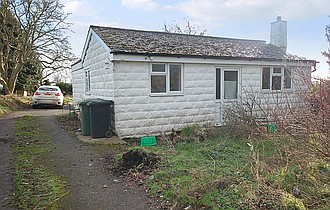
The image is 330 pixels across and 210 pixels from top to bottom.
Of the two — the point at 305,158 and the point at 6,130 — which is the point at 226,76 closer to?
the point at 305,158

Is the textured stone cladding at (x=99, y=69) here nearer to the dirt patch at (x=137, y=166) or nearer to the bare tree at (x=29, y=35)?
the dirt patch at (x=137, y=166)

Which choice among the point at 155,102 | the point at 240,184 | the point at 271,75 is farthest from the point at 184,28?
the point at 240,184

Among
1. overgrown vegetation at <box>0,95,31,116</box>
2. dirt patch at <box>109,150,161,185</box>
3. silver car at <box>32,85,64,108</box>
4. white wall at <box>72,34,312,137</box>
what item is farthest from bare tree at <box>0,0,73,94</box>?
dirt patch at <box>109,150,161,185</box>

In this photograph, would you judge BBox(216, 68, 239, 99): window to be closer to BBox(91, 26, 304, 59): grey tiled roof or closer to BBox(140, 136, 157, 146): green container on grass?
BBox(91, 26, 304, 59): grey tiled roof

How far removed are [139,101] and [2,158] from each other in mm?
4341

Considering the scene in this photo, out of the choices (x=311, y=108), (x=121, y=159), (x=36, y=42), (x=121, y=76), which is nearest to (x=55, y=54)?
(x=36, y=42)

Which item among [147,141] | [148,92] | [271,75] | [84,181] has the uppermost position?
[271,75]

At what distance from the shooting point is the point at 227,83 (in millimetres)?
10922

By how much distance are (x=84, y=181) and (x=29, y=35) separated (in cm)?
1977

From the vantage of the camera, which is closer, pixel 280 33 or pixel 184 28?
pixel 280 33

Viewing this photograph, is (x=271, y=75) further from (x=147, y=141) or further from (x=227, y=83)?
(x=147, y=141)

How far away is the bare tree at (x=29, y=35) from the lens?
66.1ft

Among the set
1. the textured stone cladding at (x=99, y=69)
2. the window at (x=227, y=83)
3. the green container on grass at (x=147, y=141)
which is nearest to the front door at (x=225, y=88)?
the window at (x=227, y=83)

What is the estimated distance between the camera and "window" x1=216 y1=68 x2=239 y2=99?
35.2 ft
